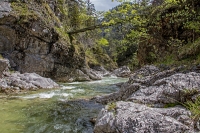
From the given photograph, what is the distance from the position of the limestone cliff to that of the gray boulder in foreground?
51.6ft

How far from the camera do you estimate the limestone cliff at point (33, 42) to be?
17000mm

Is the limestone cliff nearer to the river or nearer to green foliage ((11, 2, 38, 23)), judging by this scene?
green foliage ((11, 2, 38, 23))

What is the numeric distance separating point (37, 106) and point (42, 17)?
13.8m

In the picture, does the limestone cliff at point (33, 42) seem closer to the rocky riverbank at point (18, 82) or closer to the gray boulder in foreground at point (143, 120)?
the rocky riverbank at point (18, 82)

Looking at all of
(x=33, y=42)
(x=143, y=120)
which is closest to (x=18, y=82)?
(x=33, y=42)

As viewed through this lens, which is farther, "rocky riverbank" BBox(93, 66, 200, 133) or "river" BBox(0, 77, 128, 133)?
"river" BBox(0, 77, 128, 133)

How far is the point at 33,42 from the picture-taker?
1848 cm

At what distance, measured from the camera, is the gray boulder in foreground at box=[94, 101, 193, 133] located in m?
3.04

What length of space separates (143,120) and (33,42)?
56.8 feet

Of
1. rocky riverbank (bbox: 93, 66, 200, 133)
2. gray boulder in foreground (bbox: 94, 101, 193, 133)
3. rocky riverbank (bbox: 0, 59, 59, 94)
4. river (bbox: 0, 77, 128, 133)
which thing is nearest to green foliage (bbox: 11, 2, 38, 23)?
rocky riverbank (bbox: 0, 59, 59, 94)

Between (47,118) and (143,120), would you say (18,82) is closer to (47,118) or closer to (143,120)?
(47,118)

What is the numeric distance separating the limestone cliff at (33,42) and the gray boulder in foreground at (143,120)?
15724 millimetres

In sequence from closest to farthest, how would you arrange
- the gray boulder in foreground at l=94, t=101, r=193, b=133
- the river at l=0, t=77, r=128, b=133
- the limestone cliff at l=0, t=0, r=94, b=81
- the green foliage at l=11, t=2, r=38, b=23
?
1. the gray boulder in foreground at l=94, t=101, r=193, b=133
2. the river at l=0, t=77, r=128, b=133
3. the limestone cliff at l=0, t=0, r=94, b=81
4. the green foliage at l=11, t=2, r=38, b=23

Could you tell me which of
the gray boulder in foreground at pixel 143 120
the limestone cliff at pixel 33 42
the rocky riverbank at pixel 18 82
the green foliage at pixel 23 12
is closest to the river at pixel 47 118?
the gray boulder in foreground at pixel 143 120
